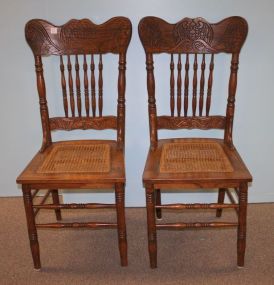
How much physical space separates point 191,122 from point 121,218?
57 cm

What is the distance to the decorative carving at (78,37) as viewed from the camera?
5.82 ft

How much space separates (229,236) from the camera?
1.96 m

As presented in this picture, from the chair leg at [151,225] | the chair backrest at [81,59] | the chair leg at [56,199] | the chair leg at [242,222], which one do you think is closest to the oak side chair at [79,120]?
the chair backrest at [81,59]

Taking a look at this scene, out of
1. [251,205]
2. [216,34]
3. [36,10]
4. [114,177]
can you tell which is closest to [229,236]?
[251,205]

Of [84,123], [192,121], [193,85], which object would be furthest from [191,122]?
[84,123]

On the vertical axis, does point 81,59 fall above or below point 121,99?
above

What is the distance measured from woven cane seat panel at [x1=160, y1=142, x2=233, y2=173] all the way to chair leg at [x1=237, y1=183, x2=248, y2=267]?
96 millimetres

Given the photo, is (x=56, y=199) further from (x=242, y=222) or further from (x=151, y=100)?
(x=242, y=222)

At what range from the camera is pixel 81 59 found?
196cm

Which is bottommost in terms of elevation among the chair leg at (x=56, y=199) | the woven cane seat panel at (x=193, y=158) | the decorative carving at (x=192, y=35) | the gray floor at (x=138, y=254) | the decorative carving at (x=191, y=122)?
the gray floor at (x=138, y=254)

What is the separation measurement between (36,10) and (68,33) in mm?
240

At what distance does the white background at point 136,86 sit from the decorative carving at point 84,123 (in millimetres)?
180

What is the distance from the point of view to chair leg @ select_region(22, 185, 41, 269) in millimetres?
1624

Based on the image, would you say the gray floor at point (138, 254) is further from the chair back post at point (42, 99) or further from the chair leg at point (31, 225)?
the chair back post at point (42, 99)
